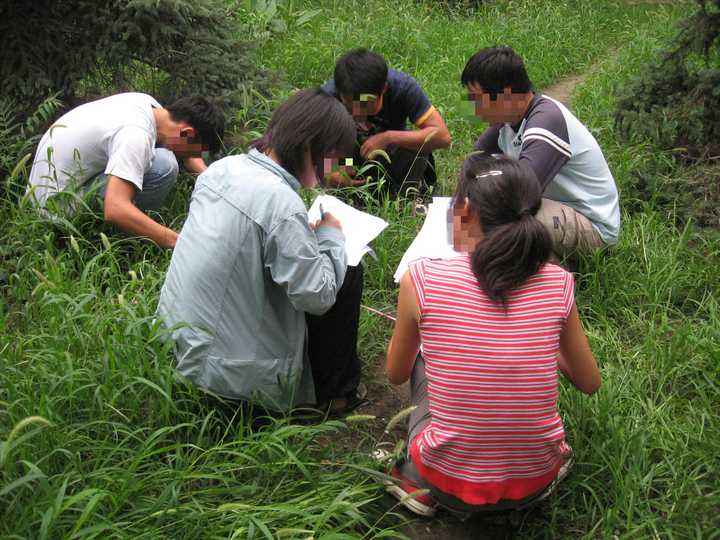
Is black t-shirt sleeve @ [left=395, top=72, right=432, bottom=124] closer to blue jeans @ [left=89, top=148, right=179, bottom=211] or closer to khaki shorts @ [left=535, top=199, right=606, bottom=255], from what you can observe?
khaki shorts @ [left=535, top=199, right=606, bottom=255]

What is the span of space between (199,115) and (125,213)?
61 centimetres

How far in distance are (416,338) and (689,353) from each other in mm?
1423

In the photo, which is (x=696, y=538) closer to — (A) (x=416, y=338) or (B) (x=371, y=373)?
(A) (x=416, y=338)

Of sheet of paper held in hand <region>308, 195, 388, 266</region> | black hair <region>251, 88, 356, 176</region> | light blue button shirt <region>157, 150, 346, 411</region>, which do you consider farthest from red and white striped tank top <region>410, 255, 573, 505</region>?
sheet of paper held in hand <region>308, 195, 388, 266</region>

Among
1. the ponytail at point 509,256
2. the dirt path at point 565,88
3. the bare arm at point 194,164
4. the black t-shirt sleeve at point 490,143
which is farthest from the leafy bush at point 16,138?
the dirt path at point 565,88

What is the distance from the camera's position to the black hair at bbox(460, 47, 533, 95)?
3.56 meters

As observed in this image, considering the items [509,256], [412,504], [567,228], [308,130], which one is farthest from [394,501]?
[567,228]

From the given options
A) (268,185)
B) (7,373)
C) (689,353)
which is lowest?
(689,353)

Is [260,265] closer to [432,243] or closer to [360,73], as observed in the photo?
[432,243]

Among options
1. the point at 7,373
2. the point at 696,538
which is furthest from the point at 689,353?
the point at 7,373

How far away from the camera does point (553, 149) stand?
3.49 metres

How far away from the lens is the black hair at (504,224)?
210cm

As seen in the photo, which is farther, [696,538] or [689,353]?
[689,353]

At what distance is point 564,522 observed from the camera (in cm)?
256
